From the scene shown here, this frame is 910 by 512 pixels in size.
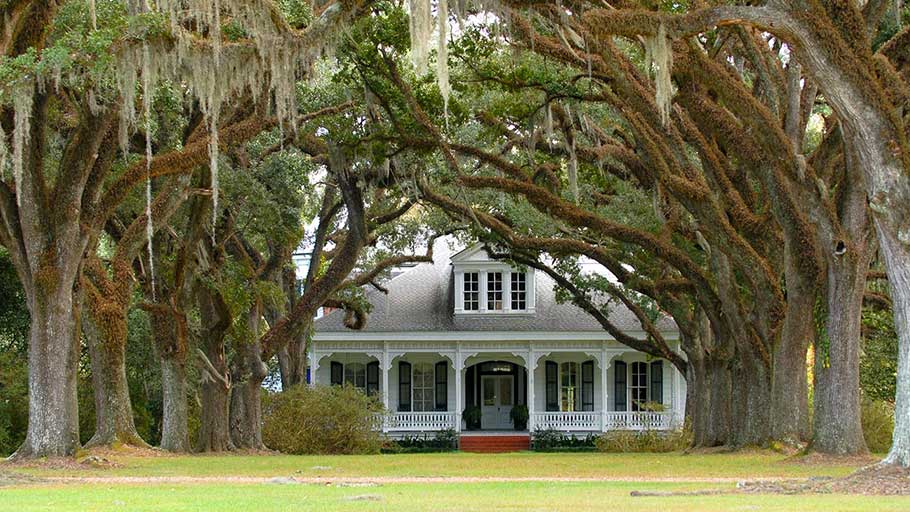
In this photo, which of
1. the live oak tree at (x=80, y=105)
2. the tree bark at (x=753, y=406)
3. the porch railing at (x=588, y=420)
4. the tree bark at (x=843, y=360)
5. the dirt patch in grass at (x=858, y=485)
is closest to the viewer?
the dirt patch in grass at (x=858, y=485)

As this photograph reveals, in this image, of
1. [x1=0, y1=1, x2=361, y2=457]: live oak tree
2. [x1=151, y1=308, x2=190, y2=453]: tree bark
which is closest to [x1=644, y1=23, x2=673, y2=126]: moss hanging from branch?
[x1=0, y1=1, x2=361, y2=457]: live oak tree

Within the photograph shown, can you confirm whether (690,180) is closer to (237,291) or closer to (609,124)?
(609,124)

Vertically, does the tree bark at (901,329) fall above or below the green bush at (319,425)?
above

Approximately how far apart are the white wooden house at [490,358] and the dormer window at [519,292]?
1.8 inches

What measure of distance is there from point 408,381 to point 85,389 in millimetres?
12822

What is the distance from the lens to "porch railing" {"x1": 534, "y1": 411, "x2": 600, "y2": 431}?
40.4 metres

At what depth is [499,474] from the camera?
1673 cm

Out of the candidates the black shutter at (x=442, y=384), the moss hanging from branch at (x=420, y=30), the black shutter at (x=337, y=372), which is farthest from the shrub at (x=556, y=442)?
the moss hanging from branch at (x=420, y=30)

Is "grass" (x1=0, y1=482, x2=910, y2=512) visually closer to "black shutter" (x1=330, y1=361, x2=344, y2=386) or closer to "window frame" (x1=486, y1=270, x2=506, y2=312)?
"window frame" (x1=486, y1=270, x2=506, y2=312)

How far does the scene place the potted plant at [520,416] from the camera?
41.2 meters

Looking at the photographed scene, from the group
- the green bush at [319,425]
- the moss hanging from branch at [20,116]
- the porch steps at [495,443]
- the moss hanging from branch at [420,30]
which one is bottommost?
the porch steps at [495,443]

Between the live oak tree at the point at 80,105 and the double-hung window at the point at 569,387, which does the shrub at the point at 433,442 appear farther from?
the live oak tree at the point at 80,105

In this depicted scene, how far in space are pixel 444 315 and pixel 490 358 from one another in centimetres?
217

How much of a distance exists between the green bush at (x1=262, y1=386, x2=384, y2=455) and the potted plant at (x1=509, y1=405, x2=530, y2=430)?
36.6 feet
